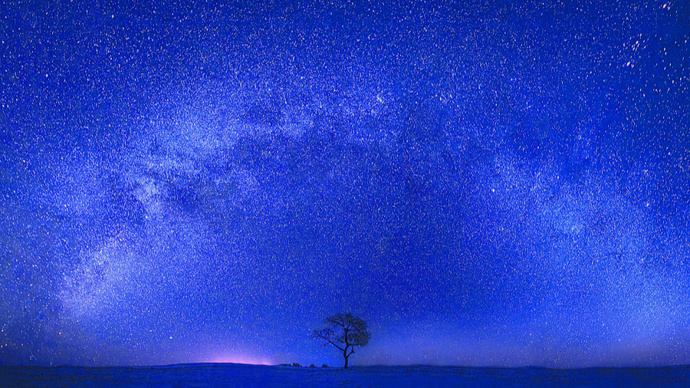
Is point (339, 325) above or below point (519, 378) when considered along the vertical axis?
above

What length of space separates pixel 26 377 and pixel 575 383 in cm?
3304

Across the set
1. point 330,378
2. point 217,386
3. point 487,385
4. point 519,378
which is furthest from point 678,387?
point 217,386

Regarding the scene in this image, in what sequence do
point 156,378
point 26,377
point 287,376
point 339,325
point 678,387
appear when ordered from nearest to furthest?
point 678,387 → point 26,377 → point 156,378 → point 287,376 → point 339,325

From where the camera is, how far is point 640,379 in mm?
27141

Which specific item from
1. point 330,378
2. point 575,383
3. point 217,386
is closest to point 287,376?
point 330,378

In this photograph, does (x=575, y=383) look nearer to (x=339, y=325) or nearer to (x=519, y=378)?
(x=519, y=378)

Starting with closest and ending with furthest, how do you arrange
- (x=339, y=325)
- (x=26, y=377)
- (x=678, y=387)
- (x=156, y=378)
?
(x=678, y=387) < (x=26, y=377) < (x=156, y=378) < (x=339, y=325)

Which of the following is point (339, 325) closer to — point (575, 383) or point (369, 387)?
point (369, 387)

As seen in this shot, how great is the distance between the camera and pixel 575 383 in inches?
978

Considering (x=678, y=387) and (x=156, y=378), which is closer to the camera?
(x=678, y=387)

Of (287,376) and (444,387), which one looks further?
(287,376)

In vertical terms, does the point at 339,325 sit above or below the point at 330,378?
above

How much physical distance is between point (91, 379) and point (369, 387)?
17284 millimetres

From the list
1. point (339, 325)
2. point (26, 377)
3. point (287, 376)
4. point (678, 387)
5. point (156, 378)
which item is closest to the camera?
point (678, 387)
